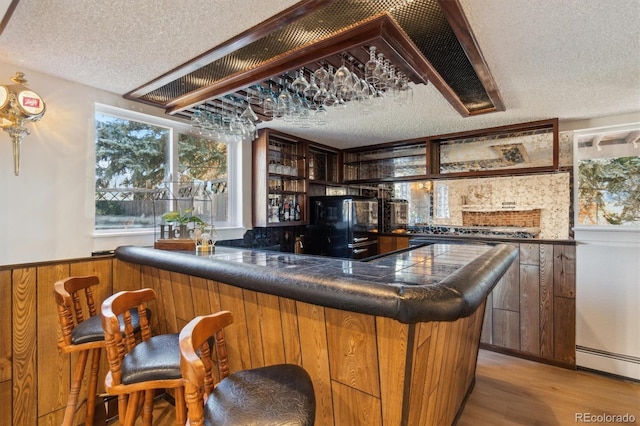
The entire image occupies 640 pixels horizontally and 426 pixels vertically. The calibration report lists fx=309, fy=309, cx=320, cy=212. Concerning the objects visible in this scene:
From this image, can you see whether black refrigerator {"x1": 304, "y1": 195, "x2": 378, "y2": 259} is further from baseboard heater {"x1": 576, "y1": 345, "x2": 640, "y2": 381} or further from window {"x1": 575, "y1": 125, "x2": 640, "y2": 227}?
baseboard heater {"x1": 576, "y1": 345, "x2": 640, "y2": 381}

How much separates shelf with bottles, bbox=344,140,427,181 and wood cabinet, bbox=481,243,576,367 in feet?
4.62

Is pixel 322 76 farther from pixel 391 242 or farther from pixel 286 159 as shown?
pixel 391 242

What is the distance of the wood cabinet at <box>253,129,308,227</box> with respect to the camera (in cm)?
320

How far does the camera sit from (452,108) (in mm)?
2578

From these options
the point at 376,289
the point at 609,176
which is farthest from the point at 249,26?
the point at 609,176

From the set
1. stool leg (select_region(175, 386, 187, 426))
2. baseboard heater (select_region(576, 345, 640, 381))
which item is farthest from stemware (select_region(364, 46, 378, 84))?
baseboard heater (select_region(576, 345, 640, 381))

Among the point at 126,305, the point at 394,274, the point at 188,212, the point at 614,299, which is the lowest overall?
→ the point at 614,299

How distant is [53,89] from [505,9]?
8.38 ft

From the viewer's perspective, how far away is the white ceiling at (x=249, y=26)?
1.31 m

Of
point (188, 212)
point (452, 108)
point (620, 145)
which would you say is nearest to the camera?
point (188, 212)

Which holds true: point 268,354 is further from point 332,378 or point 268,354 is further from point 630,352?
point 630,352

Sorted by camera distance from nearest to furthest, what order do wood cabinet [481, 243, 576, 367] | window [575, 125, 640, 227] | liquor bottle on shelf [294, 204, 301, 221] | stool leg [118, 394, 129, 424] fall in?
stool leg [118, 394, 129, 424], window [575, 125, 640, 227], wood cabinet [481, 243, 576, 367], liquor bottle on shelf [294, 204, 301, 221]

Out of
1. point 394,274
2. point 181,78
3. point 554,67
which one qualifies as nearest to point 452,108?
point 554,67

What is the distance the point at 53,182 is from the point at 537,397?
3.76 m
